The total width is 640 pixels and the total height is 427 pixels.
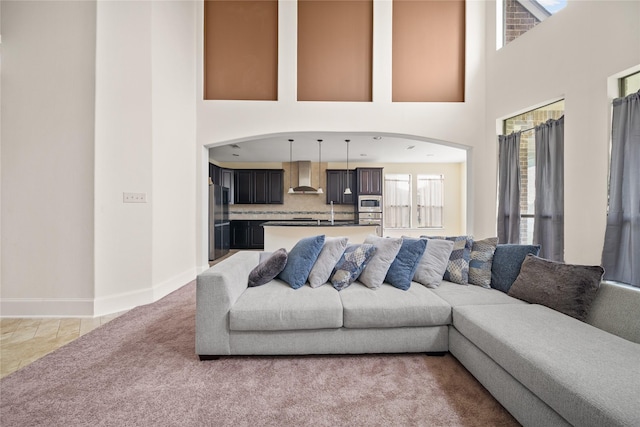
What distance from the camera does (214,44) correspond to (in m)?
4.52

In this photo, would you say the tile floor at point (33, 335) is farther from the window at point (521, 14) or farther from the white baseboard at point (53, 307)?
the window at point (521, 14)

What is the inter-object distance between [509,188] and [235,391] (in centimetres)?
419

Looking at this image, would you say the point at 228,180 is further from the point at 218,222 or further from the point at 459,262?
the point at 459,262

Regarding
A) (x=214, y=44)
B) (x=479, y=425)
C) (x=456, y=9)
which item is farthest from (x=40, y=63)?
(x=456, y=9)

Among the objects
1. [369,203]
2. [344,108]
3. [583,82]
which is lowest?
[369,203]

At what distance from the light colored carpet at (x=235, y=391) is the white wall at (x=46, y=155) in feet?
3.76

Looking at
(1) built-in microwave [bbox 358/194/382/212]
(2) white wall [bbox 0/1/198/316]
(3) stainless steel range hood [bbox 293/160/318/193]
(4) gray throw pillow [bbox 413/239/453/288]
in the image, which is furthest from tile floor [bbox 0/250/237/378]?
(1) built-in microwave [bbox 358/194/382/212]

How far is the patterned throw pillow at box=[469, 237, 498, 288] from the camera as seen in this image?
249 cm

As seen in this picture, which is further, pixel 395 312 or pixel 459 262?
pixel 459 262

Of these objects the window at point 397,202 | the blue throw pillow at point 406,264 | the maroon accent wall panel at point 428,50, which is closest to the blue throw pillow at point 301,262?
the blue throw pillow at point 406,264

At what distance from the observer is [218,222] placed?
6762 mm

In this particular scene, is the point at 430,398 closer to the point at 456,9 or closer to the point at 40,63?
the point at 40,63

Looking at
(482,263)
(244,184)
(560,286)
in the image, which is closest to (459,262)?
(482,263)

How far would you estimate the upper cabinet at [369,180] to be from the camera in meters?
8.21
